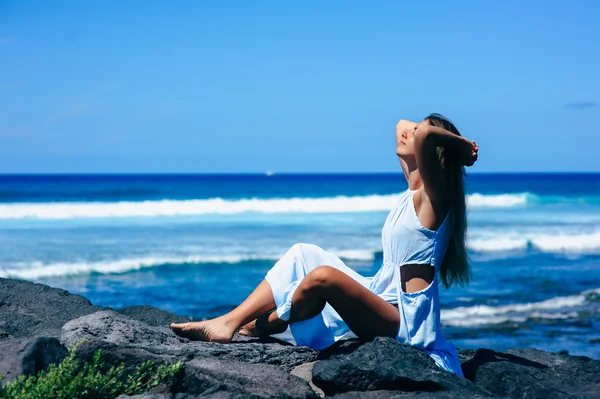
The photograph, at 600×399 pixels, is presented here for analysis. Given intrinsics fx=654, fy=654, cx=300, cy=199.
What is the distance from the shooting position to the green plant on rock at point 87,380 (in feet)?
9.06

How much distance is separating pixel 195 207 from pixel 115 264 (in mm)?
17697

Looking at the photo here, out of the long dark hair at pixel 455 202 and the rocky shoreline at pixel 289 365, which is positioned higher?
the long dark hair at pixel 455 202

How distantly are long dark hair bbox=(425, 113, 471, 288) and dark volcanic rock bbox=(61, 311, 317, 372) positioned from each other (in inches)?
40.9

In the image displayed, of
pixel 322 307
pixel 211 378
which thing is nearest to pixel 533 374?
pixel 322 307

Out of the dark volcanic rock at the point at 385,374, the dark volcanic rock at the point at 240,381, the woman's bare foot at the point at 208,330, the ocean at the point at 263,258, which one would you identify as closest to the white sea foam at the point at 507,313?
the ocean at the point at 263,258

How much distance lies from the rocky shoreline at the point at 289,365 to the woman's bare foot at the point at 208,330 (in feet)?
0.17

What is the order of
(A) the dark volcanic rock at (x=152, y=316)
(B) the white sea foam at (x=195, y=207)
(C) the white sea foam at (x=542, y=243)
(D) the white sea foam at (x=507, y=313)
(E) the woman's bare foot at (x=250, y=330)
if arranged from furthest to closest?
(B) the white sea foam at (x=195, y=207), (C) the white sea foam at (x=542, y=243), (D) the white sea foam at (x=507, y=313), (A) the dark volcanic rock at (x=152, y=316), (E) the woman's bare foot at (x=250, y=330)

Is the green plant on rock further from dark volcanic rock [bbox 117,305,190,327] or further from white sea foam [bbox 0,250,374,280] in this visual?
white sea foam [bbox 0,250,374,280]

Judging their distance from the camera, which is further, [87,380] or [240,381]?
[240,381]

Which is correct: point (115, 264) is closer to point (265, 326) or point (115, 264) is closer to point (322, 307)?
point (265, 326)

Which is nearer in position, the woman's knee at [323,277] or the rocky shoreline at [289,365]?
the rocky shoreline at [289,365]

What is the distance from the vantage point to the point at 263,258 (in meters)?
13.0

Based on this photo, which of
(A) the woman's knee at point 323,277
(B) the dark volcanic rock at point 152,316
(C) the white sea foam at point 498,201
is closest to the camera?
(A) the woman's knee at point 323,277

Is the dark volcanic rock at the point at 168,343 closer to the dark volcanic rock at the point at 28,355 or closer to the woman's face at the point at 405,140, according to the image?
the dark volcanic rock at the point at 28,355
